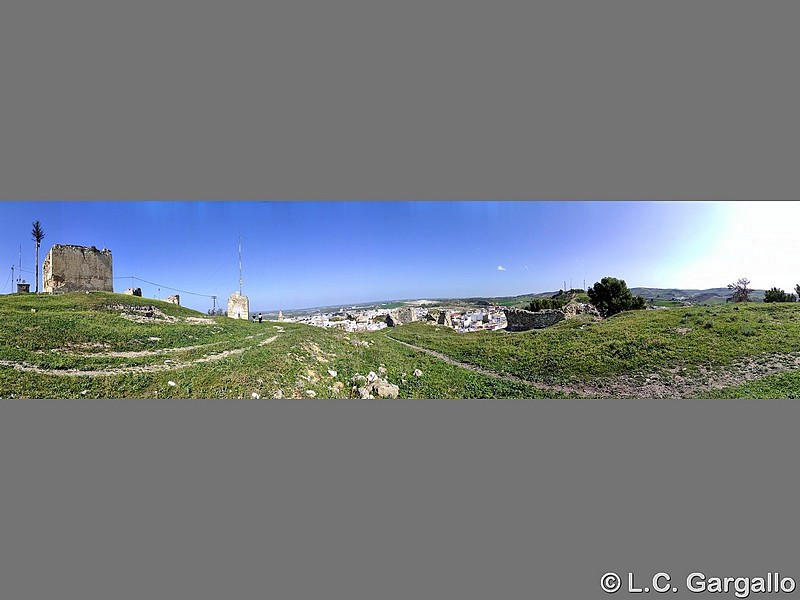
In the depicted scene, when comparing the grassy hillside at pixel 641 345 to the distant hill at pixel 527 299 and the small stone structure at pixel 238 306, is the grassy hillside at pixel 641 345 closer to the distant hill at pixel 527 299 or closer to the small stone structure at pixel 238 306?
the distant hill at pixel 527 299

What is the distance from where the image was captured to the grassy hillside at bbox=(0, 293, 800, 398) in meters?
5.73

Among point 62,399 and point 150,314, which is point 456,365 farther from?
point 62,399

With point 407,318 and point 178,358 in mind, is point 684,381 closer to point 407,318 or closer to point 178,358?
point 407,318

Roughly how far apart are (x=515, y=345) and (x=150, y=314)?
21.8 feet

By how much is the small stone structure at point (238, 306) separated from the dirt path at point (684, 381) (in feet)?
17.8

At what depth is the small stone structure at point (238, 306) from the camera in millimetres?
6612

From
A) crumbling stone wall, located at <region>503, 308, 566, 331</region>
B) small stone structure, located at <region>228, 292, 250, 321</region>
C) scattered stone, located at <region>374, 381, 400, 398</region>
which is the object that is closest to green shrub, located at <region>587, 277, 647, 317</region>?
crumbling stone wall, located at <region>503, 308, 566, 331</region>

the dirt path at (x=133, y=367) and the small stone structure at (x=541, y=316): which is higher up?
the small stone structure at (x=541, y=316)

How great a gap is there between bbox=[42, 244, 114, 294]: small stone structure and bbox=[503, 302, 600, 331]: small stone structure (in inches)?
286

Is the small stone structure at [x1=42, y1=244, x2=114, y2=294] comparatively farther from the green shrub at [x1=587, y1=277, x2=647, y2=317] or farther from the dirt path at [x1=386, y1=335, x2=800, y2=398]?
the green shrub at [x1=587, y1=277, x2=647, y2=317]

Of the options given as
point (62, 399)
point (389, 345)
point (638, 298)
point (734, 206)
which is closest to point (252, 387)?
point (389, 345)

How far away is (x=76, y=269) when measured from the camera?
630cm

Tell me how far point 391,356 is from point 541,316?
2874mm

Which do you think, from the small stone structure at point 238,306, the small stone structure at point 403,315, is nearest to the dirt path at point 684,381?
the small stone structure at point 403,315
